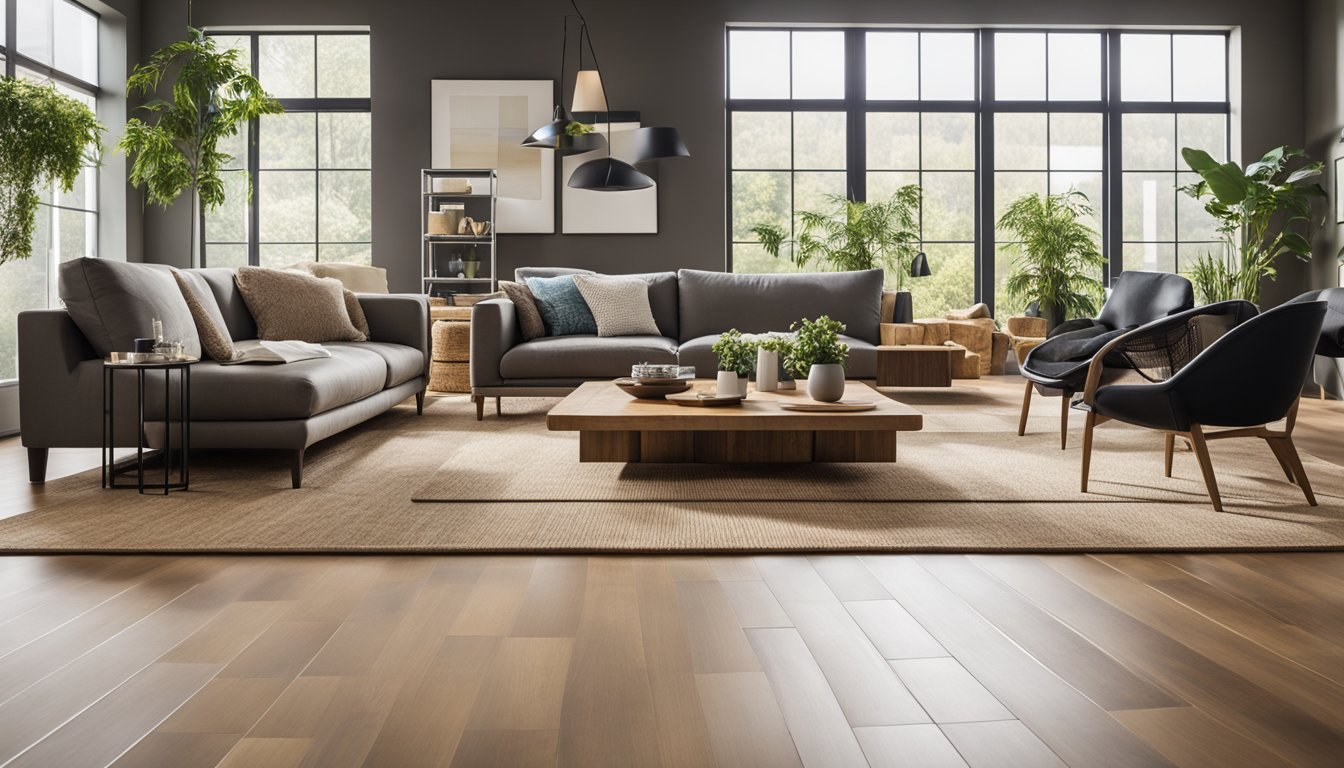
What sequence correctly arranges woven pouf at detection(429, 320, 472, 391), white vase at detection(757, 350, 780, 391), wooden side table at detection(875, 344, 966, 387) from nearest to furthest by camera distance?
1. white vase at detection(757, 350, 780, 391)
2. wooden side table at detection(875, 344, 966, 387)
3. woven pouf at detection(429, 320, 472, 391)

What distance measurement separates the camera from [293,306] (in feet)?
15.4

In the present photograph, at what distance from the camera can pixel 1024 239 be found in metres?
8.14

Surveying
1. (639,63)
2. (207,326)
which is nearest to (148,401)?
(207,326)

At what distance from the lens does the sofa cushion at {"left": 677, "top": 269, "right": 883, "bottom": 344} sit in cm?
597

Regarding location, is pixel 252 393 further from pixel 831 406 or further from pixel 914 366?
pixel 914 366

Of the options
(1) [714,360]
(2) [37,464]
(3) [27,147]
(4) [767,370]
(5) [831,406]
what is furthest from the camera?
(1) [714,360]

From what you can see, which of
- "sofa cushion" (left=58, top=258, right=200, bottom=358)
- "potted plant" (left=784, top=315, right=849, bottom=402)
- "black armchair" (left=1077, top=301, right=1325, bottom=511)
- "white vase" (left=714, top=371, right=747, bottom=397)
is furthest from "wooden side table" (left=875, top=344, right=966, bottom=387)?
"sofa cushion" (left=58, top=258, right=200, bottom=358)

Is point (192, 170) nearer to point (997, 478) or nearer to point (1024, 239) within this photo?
point (997, 478)

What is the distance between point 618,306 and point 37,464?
314 centimetres

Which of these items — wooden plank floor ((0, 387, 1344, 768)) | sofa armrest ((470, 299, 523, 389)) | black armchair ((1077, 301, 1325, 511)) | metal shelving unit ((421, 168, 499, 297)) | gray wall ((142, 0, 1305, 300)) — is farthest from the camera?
gray wall ((142, 0, 1305, 300))

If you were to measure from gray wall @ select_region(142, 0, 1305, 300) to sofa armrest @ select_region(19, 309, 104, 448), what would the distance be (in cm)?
472

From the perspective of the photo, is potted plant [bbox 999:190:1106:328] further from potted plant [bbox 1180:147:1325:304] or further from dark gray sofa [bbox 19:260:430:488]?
dark gray sofa [bbox 19:260:430:488]

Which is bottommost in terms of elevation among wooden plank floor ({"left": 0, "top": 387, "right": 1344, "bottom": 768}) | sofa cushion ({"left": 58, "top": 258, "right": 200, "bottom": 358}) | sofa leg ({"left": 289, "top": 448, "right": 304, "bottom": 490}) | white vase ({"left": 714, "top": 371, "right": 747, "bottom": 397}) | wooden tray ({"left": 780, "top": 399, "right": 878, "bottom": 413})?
wooden plank floor ({"left": 0, "top": 387, "right": 1344, "bottom": 768})

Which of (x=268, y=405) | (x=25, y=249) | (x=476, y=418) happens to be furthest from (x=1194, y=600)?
(x=25, y=249)
